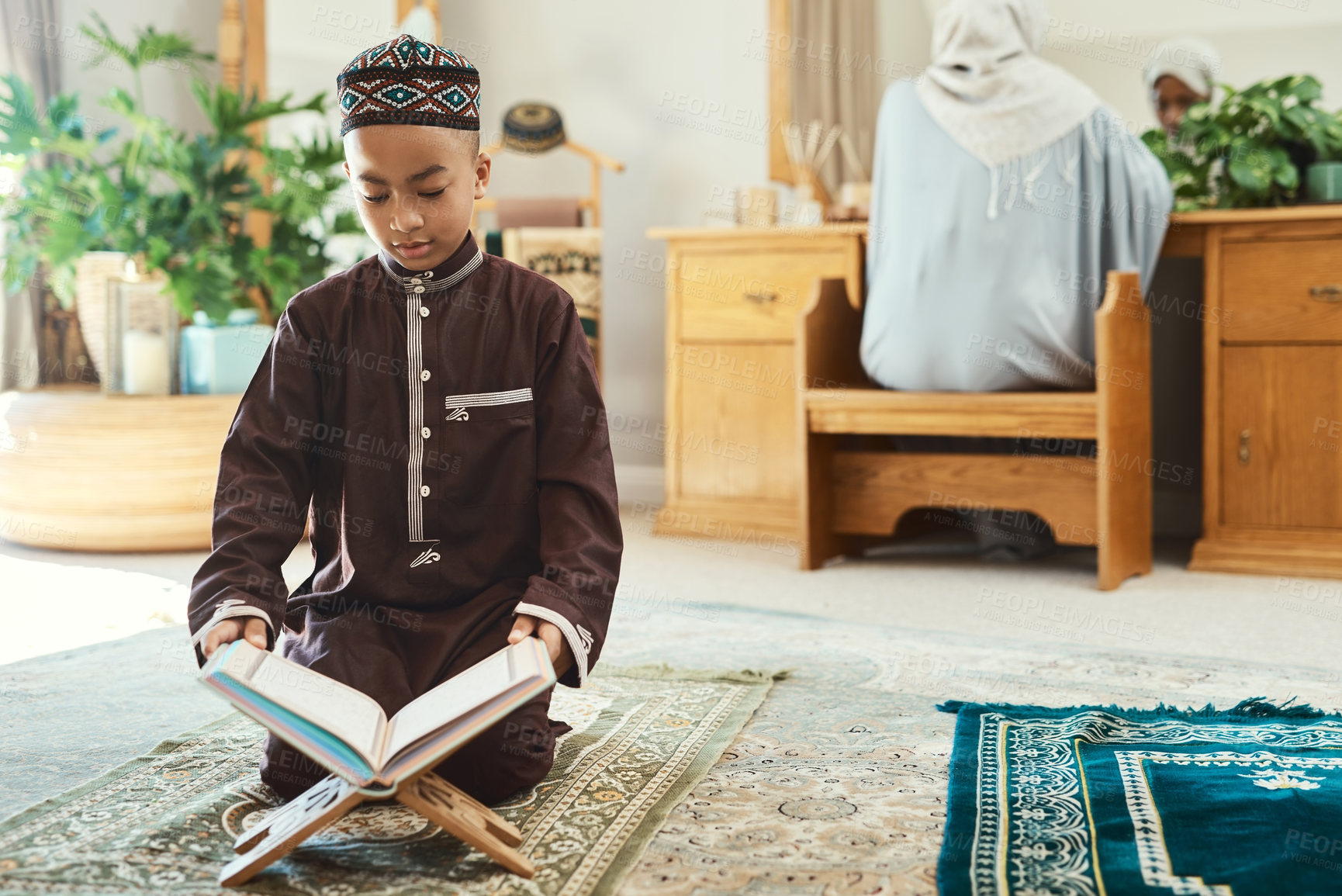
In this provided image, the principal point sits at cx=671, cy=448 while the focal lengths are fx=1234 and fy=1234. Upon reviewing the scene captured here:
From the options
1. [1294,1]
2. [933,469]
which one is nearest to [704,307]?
[933,469]

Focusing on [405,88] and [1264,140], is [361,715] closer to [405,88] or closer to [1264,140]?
[405,88]

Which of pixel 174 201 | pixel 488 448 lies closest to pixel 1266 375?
pixel 488 448

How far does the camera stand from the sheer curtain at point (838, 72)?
3.50 meters

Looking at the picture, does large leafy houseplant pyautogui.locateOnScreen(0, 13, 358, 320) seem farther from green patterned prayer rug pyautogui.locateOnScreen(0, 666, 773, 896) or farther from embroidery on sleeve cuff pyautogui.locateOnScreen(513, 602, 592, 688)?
embroidery on sleeve cuff pyautogui.locateOnScreen(513, 602, 592, 688)

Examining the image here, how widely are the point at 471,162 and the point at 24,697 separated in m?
1.03

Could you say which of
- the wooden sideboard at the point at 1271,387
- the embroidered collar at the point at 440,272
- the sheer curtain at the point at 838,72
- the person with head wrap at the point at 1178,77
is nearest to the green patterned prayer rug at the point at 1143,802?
the embroidered collar at the point at 440,272

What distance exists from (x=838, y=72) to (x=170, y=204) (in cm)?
184

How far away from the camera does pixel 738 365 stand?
10.3 feet

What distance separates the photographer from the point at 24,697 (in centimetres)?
170

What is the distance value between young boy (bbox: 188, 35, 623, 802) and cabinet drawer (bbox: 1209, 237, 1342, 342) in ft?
6.21

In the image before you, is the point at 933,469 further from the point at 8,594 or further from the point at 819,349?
the point at 8,594

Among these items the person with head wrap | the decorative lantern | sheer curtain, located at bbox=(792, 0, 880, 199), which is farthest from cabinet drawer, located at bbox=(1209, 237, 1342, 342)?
the decorative lantern

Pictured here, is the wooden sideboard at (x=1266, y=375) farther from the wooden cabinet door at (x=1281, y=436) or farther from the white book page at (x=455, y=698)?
the white book page at (x=455, y=698)

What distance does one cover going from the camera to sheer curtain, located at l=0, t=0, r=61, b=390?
3670 mm
